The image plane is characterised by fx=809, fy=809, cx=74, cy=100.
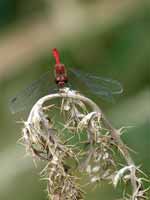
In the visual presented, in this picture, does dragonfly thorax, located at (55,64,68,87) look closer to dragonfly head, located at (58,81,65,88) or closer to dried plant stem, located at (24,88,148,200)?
dragonfly head, located at (58,81,65,88)

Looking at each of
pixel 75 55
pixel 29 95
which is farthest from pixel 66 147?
pixel 75 55

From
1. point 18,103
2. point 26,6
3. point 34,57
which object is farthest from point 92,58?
point 18,103

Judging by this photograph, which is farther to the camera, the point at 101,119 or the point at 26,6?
the point at 26,6

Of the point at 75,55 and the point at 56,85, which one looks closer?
the point at 56,85

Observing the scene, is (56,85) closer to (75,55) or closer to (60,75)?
(60,75)

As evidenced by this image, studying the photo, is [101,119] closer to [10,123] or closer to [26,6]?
[10,123]

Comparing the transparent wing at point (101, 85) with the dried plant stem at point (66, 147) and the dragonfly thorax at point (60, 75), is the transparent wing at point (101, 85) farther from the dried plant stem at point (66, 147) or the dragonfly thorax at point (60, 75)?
the dried plant stem at point (66, 147)

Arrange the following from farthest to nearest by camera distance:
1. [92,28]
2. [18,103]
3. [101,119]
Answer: [92,28] → [18,103] → [101,119]
